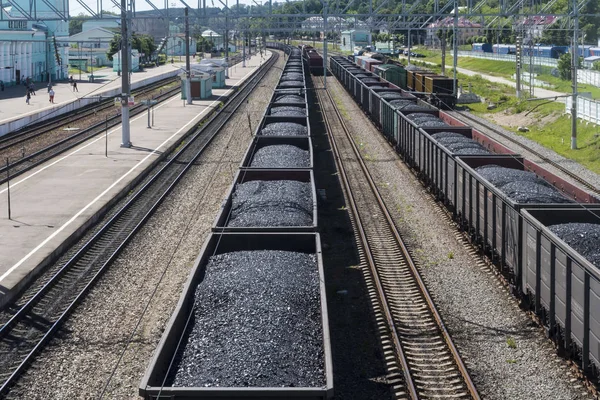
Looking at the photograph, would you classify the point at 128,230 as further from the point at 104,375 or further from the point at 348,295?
the point at 104,375

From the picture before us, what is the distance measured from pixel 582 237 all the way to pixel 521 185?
376 centimetres

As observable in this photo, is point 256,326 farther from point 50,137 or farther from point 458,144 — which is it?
point 50,137

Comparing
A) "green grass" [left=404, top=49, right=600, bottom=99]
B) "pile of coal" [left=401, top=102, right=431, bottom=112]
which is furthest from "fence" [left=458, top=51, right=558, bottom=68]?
"pile of coal" [left=401, top=102, right=431, bottom=112]

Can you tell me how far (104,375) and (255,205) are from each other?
4754mm

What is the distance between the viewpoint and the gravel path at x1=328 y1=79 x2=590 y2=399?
10625mm

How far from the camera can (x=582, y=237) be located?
11.5 meters

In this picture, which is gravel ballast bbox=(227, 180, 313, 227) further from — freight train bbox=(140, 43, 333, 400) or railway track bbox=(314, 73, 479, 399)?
railway track bbox=(314, 73, 479, 399)

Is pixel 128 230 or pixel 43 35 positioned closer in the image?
pixel 128 230

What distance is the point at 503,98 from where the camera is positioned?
5191cm

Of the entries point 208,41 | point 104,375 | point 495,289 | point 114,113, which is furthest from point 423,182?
point 208,41

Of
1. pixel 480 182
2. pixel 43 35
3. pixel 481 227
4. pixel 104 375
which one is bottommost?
pixel 104 375

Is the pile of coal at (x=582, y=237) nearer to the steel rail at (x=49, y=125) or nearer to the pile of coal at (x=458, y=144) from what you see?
the pile of coal at (x=458, y=144)

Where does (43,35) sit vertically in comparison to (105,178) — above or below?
above

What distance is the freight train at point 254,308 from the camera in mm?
7746
